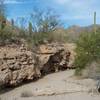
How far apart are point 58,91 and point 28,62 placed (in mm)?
5078

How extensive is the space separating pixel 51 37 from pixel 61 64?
12.4ft

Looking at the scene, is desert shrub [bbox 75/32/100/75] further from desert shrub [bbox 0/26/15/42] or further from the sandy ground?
desert shrub [bbox 0/26/15/42]

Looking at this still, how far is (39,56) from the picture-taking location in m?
28.4

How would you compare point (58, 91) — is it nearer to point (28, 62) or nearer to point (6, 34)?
point (28, 62)

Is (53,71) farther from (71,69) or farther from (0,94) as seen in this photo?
(0,94)

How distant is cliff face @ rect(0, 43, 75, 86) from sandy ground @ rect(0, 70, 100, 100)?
0.81 m

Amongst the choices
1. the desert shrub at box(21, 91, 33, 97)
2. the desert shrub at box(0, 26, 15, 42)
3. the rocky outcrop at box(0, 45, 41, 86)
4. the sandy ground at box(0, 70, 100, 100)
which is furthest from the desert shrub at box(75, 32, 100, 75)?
the desert shrub at box(21, 91, 33, 97)

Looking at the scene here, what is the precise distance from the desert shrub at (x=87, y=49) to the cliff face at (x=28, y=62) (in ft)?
10.4

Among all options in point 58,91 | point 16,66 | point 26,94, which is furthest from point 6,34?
point 58,91

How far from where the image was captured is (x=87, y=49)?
27859 millimetres

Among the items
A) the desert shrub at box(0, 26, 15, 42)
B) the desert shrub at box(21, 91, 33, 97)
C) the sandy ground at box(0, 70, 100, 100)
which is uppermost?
the desert shrub at box(0, 26, 15, 42)

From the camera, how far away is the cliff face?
2291 cm

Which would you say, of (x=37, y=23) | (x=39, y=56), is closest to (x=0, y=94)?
(x=39, y=56)

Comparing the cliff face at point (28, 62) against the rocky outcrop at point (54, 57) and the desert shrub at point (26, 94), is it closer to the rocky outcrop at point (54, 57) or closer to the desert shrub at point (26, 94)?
the rocky outcrop at point (54, 57)
